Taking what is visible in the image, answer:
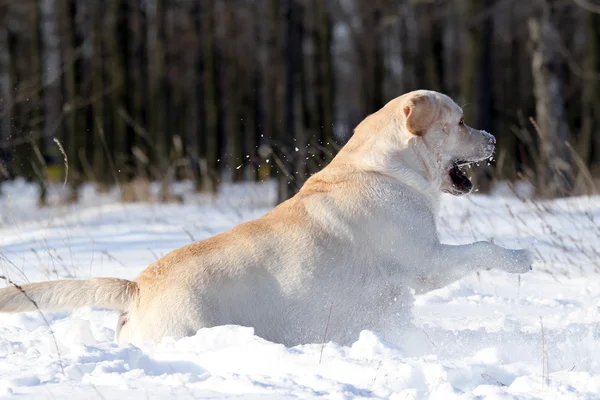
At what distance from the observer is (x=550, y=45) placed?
12461mm

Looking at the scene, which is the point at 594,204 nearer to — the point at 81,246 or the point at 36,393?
the point at 81,246

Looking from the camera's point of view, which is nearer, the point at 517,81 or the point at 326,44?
the point at 326,44

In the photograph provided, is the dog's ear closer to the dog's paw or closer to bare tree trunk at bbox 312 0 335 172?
the dog's paw

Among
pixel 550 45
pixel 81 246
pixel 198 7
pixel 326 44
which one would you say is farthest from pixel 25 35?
pixel 81 246

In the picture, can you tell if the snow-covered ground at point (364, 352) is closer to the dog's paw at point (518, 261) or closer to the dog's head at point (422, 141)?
the dog's paw at point (518, 261)

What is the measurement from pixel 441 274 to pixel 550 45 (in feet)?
30.0

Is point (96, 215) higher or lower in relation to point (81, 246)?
lower

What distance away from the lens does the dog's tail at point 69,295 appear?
387 centimetres

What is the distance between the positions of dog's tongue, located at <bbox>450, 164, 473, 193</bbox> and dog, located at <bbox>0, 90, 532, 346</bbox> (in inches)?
2.4

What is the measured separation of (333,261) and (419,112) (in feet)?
3.23

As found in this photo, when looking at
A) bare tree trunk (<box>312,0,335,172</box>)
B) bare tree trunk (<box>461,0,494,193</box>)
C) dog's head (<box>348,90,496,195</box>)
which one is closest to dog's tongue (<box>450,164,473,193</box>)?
dog's head (<box>348,90,496,195</box>)

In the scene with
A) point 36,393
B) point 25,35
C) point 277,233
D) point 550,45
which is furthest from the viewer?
point 25,35

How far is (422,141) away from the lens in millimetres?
4629

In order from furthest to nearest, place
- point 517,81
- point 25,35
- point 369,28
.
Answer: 1. point 25,35
2. point 517,81
3. point 369,28
